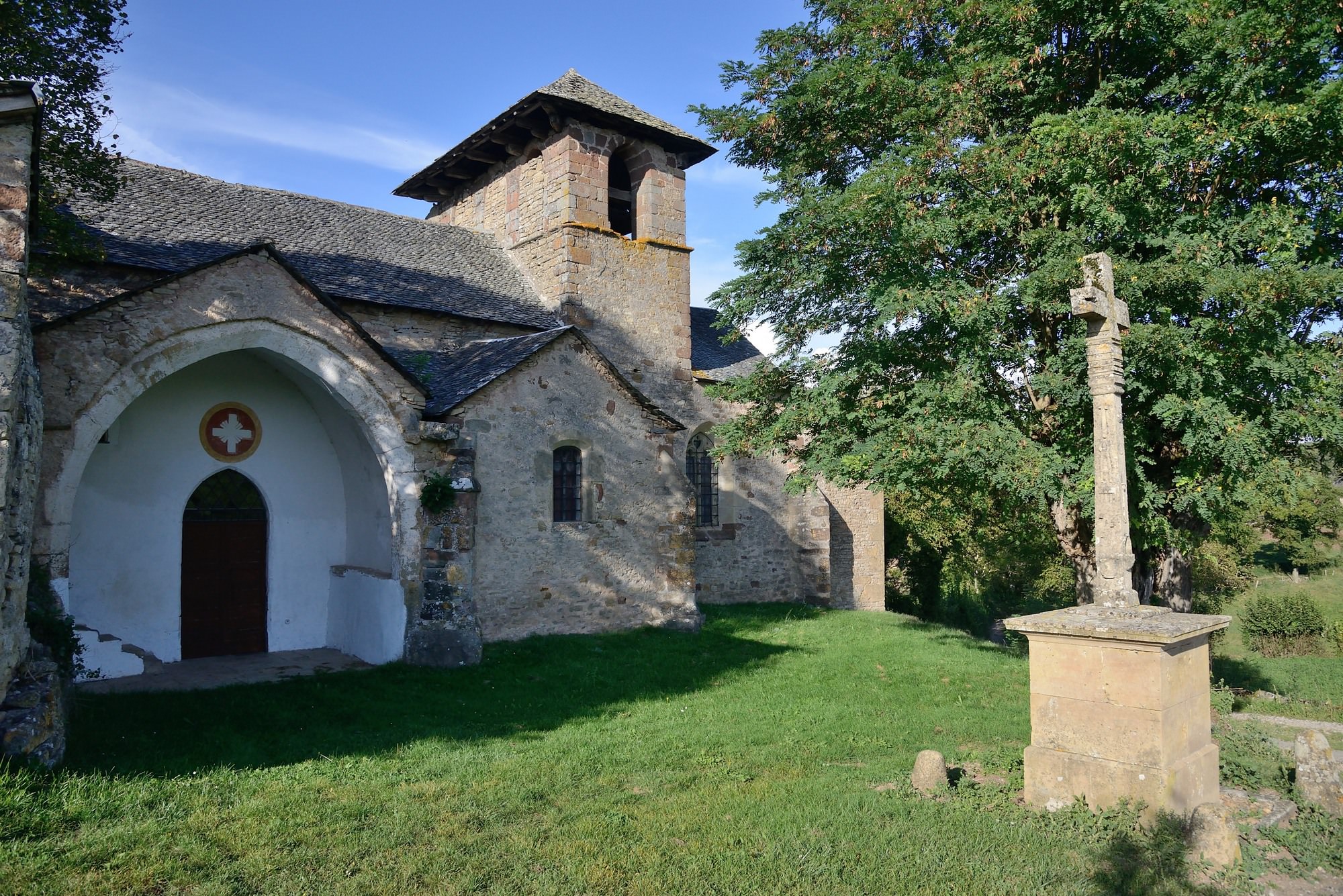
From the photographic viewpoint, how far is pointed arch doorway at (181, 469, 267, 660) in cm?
1207

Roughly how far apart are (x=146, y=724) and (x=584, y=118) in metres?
13.4

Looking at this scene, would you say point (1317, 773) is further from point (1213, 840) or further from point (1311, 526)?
point (1311, 526)

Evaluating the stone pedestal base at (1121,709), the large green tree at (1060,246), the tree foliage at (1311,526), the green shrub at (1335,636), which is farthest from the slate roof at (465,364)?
the green shrub at (1335,636)

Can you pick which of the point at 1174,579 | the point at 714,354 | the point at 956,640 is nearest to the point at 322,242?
the point at 714,354

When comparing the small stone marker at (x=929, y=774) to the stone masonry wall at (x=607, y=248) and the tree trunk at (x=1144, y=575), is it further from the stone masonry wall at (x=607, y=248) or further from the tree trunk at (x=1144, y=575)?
the stone masonry wall at (x=607, y=248)

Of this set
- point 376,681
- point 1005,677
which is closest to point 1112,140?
point 1005,677

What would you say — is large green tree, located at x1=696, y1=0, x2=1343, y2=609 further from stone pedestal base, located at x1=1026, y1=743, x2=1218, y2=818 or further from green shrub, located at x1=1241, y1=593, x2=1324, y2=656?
green shrub, located at x1=1241, y1=593, x2=1324, y2=656

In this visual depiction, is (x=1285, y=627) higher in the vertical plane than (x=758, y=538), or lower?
lower

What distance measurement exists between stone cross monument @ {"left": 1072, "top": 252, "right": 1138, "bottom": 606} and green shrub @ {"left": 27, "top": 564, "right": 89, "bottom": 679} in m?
8.93

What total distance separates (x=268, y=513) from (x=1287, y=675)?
18.9 m

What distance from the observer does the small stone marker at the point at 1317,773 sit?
6.11 m

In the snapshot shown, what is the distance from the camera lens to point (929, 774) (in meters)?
6.60

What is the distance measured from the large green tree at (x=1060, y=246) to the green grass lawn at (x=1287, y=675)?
1.99 meters

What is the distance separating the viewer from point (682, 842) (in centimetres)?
546
